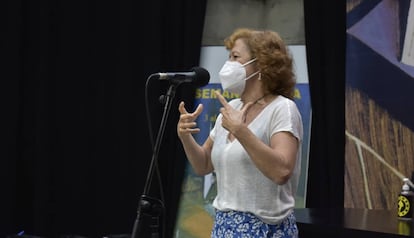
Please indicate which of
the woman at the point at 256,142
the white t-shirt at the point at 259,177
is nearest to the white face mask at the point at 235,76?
the woman at the point at 256,142

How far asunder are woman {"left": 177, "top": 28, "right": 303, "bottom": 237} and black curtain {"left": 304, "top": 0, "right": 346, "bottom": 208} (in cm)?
197

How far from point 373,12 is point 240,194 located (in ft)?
7.34

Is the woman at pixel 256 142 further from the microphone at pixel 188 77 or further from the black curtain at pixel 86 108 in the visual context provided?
the black curtain at pixel 86 108

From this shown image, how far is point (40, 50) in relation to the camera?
14.8ft

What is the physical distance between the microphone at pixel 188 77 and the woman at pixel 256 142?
7 centimetres

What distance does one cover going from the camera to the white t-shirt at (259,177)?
6.48ft

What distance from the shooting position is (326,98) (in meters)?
4.09

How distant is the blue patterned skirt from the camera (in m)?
1.98

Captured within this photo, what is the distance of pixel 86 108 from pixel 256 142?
298cm

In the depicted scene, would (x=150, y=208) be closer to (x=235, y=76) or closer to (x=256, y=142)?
(x=256, y=142)

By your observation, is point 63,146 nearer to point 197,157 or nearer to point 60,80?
point 60,80

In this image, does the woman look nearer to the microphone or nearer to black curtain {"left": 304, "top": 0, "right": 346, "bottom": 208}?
the microphone

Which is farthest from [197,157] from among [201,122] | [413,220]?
[201,122]

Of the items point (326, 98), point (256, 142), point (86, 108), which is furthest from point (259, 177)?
point (86, 108)
